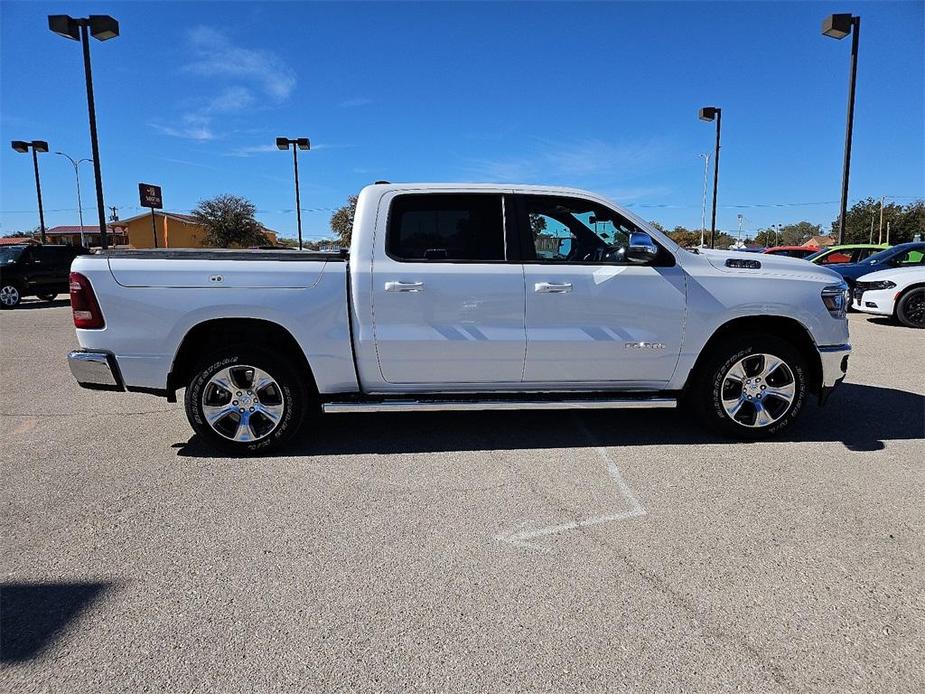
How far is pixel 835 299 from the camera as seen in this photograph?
4492 mm

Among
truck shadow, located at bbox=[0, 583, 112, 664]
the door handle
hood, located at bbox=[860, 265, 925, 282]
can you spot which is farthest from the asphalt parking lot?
hood, located at bbox=[860, 265, 925, 282]

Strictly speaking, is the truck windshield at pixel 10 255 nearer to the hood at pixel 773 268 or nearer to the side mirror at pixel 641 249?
the side mirror at pixel 641 249

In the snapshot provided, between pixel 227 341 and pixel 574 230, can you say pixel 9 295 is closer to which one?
pixel 227 341

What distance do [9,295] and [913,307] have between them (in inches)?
831

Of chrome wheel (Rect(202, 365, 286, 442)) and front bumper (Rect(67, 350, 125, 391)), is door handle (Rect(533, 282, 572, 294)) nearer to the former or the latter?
chrome wheel (Rect(202, 365, 286, 442))

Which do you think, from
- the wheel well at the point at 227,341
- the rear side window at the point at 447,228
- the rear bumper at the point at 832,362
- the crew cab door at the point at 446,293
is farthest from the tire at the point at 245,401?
the rear bumper at the point at 832,362

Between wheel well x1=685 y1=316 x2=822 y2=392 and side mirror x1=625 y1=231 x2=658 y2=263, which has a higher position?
side mirror x1=625 y1=231 x2=658 y2=263

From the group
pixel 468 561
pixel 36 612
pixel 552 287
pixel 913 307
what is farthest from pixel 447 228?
pixel 913 307

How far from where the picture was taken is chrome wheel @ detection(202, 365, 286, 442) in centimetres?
415

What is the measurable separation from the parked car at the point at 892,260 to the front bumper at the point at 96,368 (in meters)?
12.8

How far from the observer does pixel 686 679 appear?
2.06 meters

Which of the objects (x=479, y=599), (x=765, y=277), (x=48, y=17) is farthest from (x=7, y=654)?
(x=48, y=17)

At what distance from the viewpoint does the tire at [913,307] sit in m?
10.4

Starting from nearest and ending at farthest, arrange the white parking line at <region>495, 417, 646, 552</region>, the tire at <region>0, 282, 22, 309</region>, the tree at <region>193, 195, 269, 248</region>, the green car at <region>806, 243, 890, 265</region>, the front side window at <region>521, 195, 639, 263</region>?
the white parking line at <region>495, 417, 646, 552</region> → the front side window at <region>521, 195, 639, 263</region> → the green car at <region>806, 243, 890, 265</region> → the tire at <region>0, 282, 22, 309</region> → the tree at <region>193, 195, 269, 248</region>
